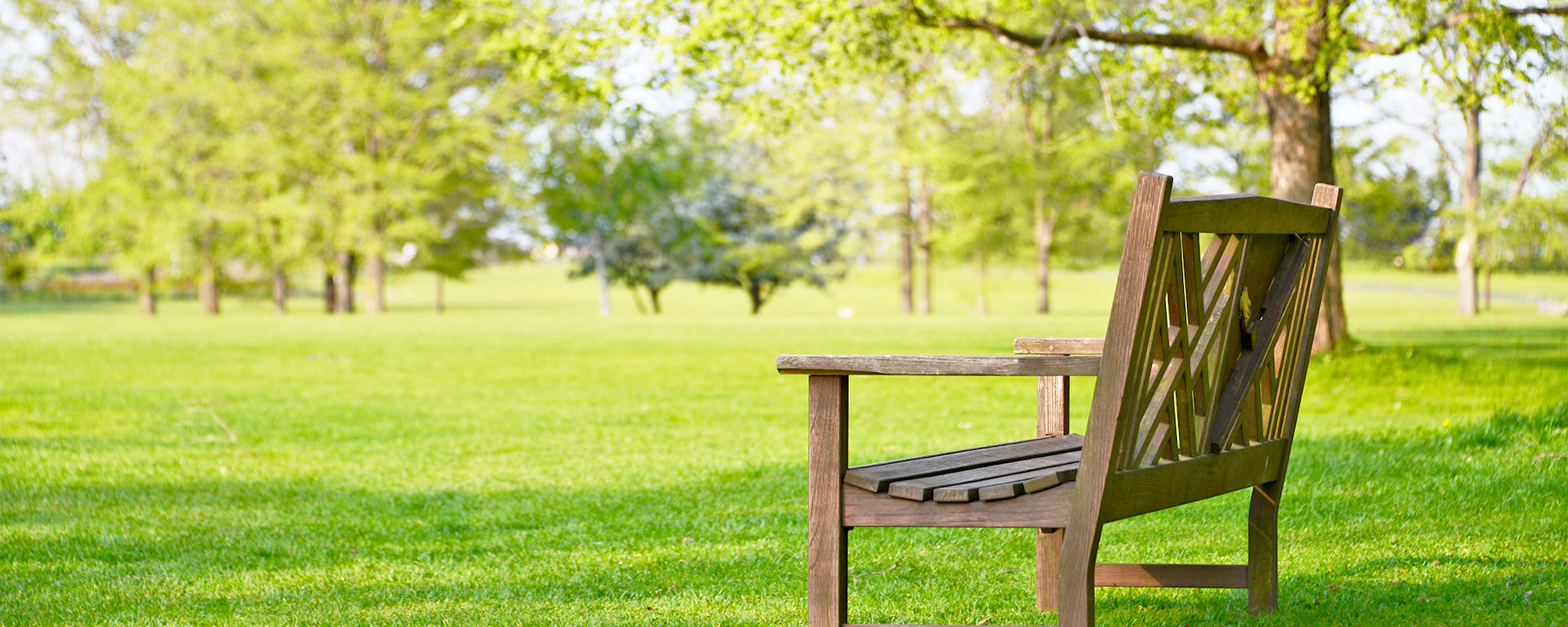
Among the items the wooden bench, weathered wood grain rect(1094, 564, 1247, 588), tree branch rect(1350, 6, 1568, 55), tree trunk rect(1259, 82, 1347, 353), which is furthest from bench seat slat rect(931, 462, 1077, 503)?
tree trunk rect(1259, 82, 1347, 353)

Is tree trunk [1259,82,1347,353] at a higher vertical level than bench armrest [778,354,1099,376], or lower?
higher

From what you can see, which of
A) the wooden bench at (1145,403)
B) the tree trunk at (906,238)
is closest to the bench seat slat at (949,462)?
the wooden bench at (1145,403)

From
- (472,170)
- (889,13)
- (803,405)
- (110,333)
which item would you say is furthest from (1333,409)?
(472,170)

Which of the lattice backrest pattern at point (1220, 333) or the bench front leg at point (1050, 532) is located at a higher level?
the lattice backrest pattern at point (1220, 333)

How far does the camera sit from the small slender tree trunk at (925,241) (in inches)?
1500

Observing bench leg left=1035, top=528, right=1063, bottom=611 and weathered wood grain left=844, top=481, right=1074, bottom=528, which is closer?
weathered wood grain left=844, top=481, right=1074, bottom=528

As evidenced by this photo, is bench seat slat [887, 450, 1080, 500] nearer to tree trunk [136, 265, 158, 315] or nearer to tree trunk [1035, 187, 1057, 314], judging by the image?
tree trunk [1035, 187, 1057, 314]

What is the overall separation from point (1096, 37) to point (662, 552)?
351 inches

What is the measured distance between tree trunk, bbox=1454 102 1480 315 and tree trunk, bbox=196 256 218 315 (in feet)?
110

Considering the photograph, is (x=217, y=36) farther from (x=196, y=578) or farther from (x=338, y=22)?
(x=196, y=578)

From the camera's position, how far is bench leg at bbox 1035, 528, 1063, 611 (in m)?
3.83

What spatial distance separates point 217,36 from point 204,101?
167 centimetres

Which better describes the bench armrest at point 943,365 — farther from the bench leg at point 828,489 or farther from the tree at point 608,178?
the tree at point 608,178

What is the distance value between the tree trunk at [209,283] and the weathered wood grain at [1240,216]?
119 ft
